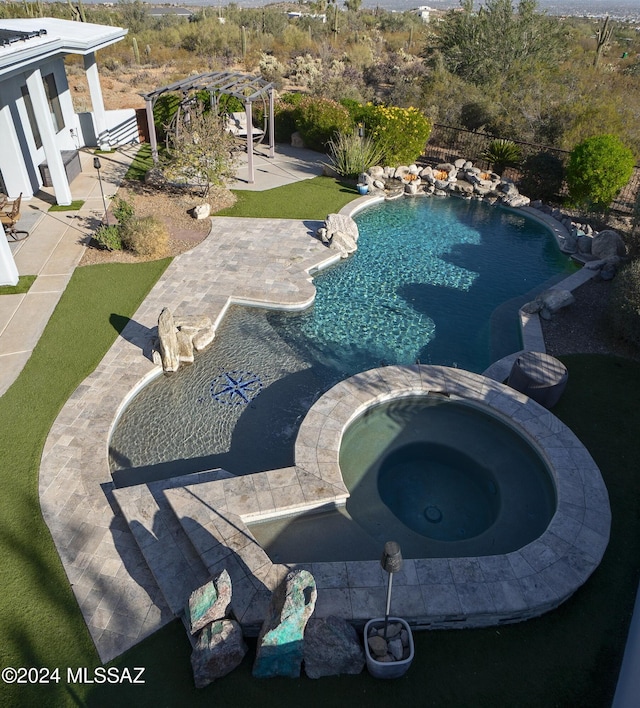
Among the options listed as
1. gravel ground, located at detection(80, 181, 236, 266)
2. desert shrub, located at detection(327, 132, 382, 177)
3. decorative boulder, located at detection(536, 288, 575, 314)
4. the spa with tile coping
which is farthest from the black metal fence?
the spa with tile coping

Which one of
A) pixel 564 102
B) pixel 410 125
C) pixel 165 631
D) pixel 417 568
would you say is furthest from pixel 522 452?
pixel 564 102

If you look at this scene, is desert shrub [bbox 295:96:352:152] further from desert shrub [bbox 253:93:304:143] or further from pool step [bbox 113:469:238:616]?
pool step [bbox 113:469:238:616]

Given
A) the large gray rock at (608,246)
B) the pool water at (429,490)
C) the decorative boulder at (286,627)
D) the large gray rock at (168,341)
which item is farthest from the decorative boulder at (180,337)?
the large gray rock at (608,246)

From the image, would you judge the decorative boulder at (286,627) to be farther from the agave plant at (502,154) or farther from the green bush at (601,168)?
the agave plant at (502,154)

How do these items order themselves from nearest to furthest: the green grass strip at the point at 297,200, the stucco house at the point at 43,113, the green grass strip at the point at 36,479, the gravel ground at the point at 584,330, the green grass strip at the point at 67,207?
the green grass strip at the point at 36,479 < the gravel ground at the point at 584,330 < the stucco house at the point at 43,113 < the green grass strip at the point at 67,207 < the green grass strip at the point at 297,200

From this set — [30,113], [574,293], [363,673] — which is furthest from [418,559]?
[30,113]

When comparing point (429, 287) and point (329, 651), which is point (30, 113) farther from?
point (329, 651)

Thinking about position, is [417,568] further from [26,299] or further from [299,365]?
[26,299]

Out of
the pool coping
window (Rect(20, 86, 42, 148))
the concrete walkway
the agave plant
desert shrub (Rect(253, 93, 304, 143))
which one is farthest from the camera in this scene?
desert shrub (Rect(253, 93, 304, 143))
